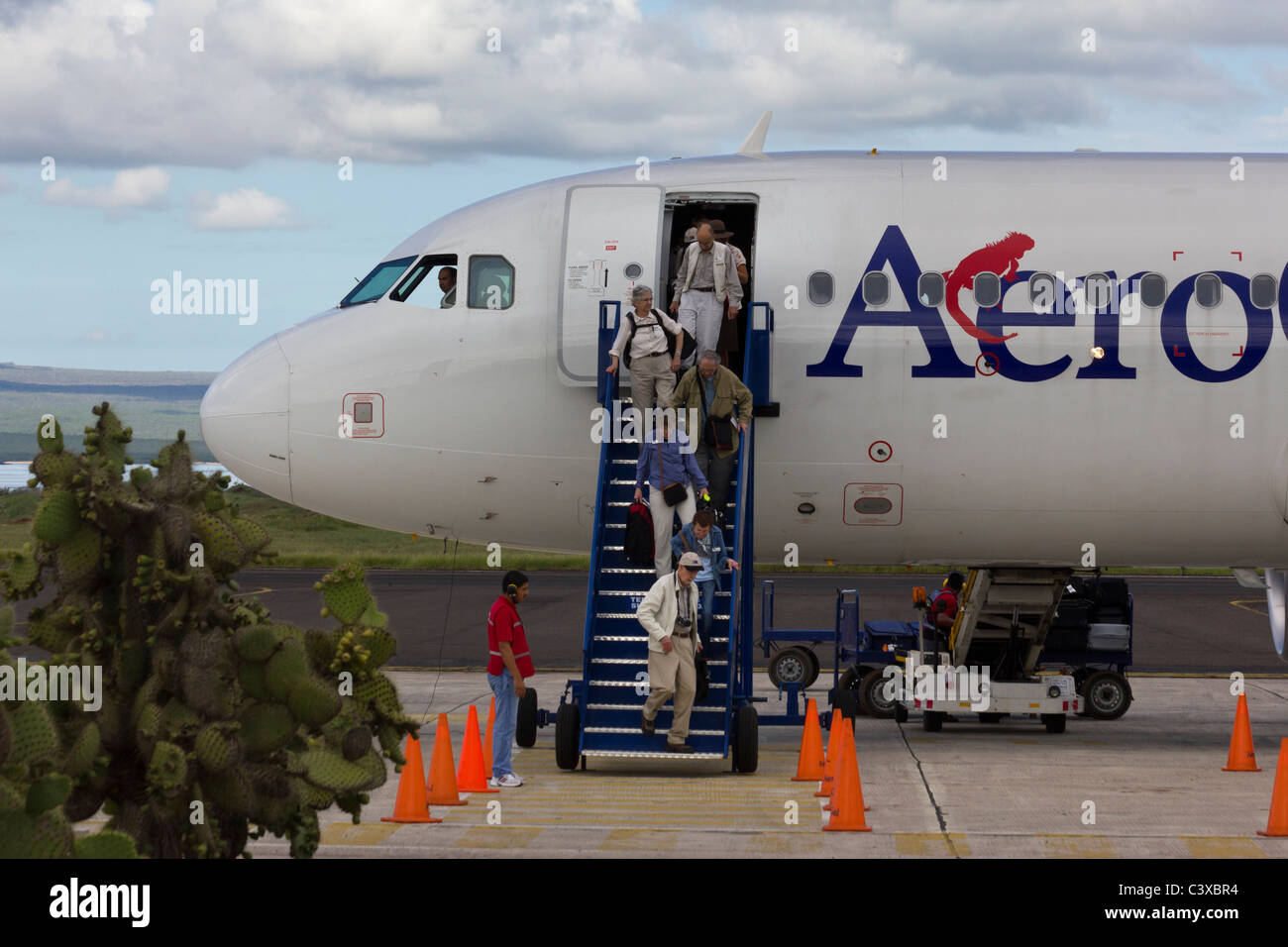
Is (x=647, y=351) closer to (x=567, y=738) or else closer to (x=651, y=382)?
(x=651, y=382)

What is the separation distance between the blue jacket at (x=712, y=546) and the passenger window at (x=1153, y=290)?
545 cm

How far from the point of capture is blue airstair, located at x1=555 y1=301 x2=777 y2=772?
48.2ft

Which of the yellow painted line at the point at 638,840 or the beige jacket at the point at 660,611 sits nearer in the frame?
the yellow painted line at the point at 638,840

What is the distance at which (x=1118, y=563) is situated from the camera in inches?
672

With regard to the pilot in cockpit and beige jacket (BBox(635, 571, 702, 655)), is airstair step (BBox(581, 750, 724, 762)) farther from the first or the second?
the pilot in cockpit

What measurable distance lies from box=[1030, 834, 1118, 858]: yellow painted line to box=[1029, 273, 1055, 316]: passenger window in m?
6.37

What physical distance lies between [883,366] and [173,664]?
9.75m

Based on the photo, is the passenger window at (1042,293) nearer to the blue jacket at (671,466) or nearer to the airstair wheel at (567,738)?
the blue jacket at (671,466)

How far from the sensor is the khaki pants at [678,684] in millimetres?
14180

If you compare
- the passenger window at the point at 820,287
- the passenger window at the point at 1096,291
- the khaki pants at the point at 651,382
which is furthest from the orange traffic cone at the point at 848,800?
the passenger window at the point at 1096,291

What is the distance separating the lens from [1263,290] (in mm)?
16203

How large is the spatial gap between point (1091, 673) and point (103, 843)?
15798mm

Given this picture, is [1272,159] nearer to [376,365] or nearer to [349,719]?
[376,365]
